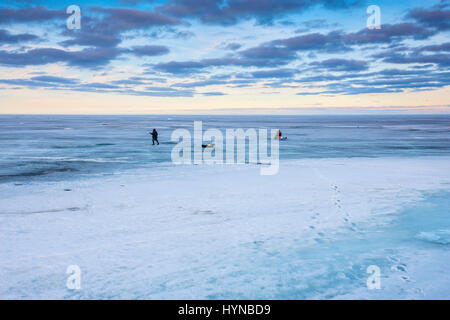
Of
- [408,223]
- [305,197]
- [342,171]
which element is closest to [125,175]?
[305,197]

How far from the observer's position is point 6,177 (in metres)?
13.7

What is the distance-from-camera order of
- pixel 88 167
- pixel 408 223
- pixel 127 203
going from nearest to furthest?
pixel 408 223 < pixel 127 203 < pixel 88 167

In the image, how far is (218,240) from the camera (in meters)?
7.02

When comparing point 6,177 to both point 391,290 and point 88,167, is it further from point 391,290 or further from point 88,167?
point 391,290

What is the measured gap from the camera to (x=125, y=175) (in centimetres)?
1405

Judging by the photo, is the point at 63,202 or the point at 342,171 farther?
the point at 342,171

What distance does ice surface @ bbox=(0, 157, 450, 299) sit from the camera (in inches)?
204

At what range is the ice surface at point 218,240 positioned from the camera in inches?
204

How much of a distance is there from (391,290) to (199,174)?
10065 mm

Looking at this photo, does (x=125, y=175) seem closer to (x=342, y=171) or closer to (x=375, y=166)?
(x=342, y=171)

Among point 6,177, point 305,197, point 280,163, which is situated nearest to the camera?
point 305,197
